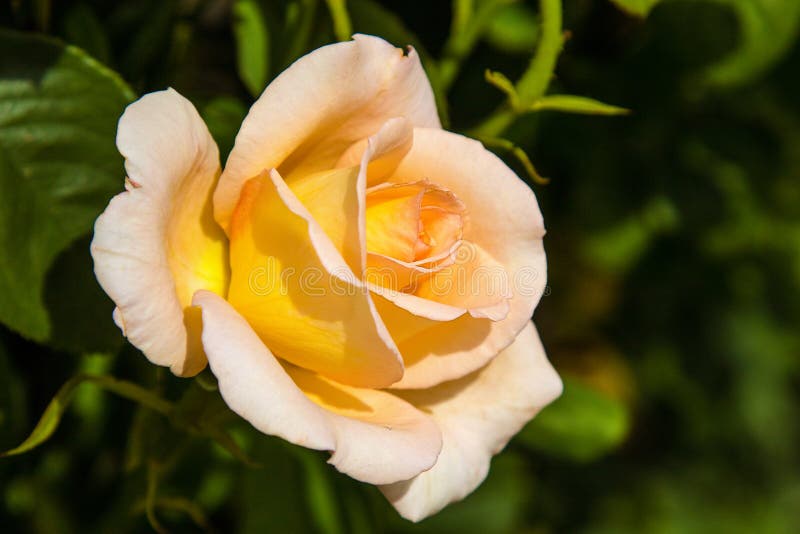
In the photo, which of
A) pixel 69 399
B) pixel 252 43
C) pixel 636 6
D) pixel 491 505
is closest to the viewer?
pixel 69 399

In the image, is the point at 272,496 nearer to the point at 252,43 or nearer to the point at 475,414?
the point at 475,414

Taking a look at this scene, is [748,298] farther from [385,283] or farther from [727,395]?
[385,283]

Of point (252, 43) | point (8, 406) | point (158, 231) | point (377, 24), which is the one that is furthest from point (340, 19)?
point (8, 406)

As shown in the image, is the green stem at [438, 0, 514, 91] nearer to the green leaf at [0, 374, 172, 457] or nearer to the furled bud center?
the furled bud center

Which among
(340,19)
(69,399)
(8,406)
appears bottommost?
(8,406)

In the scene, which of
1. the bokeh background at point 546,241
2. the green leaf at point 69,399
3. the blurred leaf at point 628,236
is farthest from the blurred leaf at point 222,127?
the blurred leaf at point 628,236
